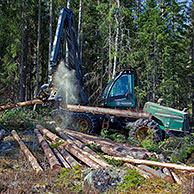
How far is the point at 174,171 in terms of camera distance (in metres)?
5.54

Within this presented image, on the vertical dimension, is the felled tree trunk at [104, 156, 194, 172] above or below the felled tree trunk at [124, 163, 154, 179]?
above

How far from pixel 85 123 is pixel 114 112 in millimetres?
1659

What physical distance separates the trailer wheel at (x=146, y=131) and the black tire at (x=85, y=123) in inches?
83.4

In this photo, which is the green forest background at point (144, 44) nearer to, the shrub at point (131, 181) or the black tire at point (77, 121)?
the black tire at point (77, 121)

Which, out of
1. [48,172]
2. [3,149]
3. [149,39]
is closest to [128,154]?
[48,172]

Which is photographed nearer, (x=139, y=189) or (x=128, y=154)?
(x=139, y=189)

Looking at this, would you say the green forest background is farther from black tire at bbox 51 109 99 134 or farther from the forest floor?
the forest floor

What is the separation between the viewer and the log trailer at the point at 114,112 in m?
8.61

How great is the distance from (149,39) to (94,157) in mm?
15155

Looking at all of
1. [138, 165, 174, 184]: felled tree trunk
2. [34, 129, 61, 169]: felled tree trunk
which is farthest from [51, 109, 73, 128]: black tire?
[138, 165, 174, 184]: felled tree trunk

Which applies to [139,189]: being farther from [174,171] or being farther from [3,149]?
[3,149]

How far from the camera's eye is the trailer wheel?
838 centimetres

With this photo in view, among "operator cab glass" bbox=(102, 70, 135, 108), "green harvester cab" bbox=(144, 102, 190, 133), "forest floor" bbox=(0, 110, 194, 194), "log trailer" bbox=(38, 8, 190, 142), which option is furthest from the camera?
"operator cab glass" bbox=(102, 70, 135, 108)

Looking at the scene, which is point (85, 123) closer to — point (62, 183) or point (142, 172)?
point (142, 172)
